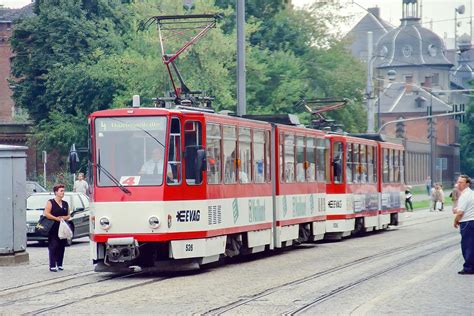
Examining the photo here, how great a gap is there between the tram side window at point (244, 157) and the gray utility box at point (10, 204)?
4300 mm

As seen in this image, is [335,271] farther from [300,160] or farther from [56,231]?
[300,160]

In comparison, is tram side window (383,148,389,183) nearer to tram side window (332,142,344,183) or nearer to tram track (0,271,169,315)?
tram side window (332,142,344,183)

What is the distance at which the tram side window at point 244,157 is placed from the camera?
2475cm

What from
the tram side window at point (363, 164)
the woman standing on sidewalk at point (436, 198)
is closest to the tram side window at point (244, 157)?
the tram side window at point (363, 164)

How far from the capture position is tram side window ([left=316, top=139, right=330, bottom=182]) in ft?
107

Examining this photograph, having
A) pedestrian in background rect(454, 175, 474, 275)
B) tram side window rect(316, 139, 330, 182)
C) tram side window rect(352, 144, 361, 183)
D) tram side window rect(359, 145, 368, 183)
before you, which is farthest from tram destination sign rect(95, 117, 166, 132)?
tram side window rect(359, 145, 368, 183)

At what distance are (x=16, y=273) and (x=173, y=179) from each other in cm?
373

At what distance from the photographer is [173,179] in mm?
21625

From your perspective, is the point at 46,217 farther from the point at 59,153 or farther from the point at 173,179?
the point at 59,153

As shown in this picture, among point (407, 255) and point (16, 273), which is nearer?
point (16, 273)

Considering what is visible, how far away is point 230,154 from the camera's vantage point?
2403 cm

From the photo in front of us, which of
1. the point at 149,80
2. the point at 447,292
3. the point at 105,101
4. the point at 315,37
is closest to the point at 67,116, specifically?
the point at 105,101

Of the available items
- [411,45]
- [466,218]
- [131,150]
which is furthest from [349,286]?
[411,45]

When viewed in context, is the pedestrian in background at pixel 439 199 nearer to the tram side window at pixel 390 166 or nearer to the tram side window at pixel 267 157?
the tram side window at pixel 390 166
